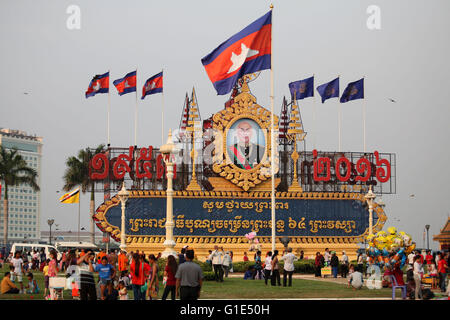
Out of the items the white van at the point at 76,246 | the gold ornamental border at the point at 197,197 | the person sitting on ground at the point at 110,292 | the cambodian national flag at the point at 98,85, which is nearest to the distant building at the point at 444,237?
the gold ornamental border at the point at 197,197

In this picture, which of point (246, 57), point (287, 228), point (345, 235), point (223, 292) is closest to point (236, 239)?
point (287, 228)

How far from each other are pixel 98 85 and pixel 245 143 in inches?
474

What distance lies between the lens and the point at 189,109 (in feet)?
173

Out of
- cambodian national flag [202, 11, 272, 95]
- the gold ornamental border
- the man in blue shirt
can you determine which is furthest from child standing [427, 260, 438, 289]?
the gold ornamental border

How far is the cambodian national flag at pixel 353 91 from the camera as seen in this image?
56.1 meters

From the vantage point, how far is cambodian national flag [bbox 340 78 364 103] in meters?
56.1

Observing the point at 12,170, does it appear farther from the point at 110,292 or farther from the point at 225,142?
the point at 110,292

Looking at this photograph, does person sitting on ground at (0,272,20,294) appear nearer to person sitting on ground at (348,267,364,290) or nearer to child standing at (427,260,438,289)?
person sitting on ground at (348,267,364,290)

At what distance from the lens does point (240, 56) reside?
121 ft

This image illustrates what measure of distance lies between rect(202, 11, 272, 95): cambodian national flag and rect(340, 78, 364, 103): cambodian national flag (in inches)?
777

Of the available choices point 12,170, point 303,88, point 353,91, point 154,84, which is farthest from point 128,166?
point 12,170

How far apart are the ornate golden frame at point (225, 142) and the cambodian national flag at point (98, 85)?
9.38 meters

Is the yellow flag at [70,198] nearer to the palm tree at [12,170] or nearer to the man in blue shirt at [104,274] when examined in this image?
the man in blue shirt at [104,274]
